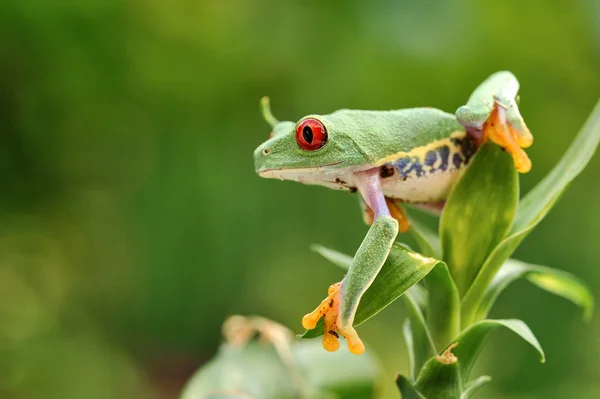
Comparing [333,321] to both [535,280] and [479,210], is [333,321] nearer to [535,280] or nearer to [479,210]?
[479,210]

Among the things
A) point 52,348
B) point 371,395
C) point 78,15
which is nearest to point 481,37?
point 78,15

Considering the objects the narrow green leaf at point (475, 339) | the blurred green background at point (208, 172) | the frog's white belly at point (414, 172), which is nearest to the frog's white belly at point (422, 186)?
the frog's white belly at point (414, 172)

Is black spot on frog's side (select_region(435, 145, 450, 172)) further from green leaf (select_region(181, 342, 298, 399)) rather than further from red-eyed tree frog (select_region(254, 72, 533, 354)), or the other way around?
Result: green leaf (select_region(181, 342, 298, 399))

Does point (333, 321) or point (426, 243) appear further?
point (426, 243)

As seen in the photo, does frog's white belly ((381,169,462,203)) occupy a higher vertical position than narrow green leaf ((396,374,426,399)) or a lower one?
higher

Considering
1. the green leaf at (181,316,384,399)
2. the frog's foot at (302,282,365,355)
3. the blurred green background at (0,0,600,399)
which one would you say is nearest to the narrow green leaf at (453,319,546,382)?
the frog's foot at (302,282,365,355)

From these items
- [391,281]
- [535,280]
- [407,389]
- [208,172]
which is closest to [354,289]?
[391,281]
